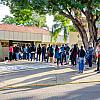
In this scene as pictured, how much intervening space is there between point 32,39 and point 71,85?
29730 millimetres

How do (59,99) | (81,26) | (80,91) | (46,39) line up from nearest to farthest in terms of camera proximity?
(59,99) < (80,91) < (81,26) < (46,39)

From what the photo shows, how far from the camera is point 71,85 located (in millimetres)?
13531

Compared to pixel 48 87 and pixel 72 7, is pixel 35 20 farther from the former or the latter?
pixel 48 87

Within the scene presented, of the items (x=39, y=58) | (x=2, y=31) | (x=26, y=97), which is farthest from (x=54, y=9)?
(x=2, y=31)

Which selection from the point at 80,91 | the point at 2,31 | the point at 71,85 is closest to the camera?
the point at 80,91

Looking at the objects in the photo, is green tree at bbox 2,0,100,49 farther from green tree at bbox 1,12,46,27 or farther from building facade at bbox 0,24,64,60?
building facade at bbox 0,24,64,60

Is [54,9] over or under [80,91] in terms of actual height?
over

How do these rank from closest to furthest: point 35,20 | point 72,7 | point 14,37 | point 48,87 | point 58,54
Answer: point 48,87 → point 72,7 → point 58,54 → point 14,37 → point 35,20

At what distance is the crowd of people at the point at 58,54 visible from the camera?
20812 millimetres

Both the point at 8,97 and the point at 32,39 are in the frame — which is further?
the point at 32,39

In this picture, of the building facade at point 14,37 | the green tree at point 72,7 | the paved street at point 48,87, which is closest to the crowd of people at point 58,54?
the building facade at point 14,37

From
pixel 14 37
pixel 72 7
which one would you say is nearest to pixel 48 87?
pixel 72 7

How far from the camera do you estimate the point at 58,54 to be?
22.1m

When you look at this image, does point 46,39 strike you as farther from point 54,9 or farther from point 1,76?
point 1,76
